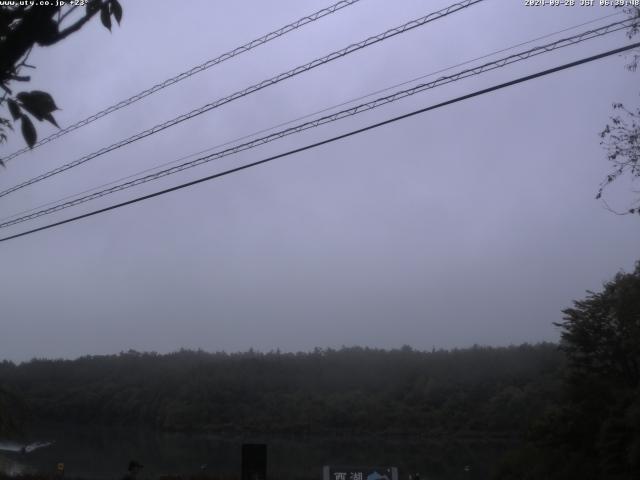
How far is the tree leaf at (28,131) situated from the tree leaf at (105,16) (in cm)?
64

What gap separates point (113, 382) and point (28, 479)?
236ft

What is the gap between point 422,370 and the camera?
84.0 metres

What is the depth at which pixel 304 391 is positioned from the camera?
87.1 m

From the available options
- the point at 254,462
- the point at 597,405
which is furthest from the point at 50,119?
the point at 597,405

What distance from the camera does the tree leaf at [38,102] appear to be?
3295mm

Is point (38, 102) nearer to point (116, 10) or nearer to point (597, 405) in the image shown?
point (116, 10)

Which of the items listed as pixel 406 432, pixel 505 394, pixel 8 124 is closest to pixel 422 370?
pixel 406 432

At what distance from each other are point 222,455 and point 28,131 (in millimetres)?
48506

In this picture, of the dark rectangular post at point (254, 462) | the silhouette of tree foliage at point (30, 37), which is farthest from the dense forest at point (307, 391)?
the silhouette of tree foliage at point (30, 37)

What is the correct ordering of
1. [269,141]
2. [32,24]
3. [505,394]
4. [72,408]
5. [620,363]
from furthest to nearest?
[72,408] < [505,394] < [620,363] < [269,141] < [32,24]

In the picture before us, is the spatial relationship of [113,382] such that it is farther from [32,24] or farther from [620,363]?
[32,24]

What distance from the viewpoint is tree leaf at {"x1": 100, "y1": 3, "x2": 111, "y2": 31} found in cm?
355

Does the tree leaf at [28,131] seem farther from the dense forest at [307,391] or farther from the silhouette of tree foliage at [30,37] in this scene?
the dense forest at [307,391]

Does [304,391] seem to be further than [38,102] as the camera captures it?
Yes
